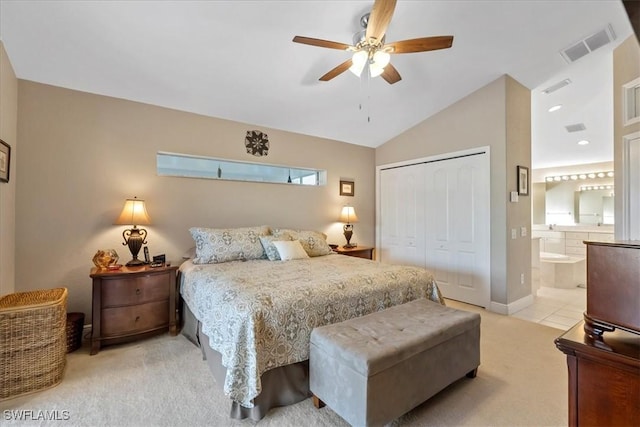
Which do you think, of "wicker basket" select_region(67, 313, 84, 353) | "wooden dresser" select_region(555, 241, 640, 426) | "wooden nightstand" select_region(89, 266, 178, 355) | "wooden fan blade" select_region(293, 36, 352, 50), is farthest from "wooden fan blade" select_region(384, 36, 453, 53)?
"wicker basket" select_region(67, 313, 84, 353)

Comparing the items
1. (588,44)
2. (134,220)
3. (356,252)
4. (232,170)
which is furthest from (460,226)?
(134,220)

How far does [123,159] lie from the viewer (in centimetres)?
313

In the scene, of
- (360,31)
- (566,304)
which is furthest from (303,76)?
(566,304)

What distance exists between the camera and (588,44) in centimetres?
301

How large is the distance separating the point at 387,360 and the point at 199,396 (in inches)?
53.0

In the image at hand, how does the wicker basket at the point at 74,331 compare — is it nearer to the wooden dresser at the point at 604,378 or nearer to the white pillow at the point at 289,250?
the white pillow at the point at 289,250

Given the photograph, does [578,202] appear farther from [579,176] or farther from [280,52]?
[280,52]

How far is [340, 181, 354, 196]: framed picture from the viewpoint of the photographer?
16.1 feet

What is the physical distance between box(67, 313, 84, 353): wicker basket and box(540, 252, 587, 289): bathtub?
6.58m

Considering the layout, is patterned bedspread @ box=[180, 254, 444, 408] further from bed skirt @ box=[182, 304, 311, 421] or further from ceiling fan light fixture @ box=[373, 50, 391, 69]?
ceiling fan light fixture @ box=[373, 50, 391, 69]

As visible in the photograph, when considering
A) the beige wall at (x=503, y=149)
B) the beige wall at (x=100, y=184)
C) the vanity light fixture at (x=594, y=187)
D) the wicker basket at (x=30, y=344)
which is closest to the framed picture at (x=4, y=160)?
the beige wall at (x=100, y=184)

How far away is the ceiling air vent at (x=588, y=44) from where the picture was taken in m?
2.85

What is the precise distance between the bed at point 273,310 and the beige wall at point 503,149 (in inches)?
60.0

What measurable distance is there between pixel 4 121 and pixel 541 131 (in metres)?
7.38
